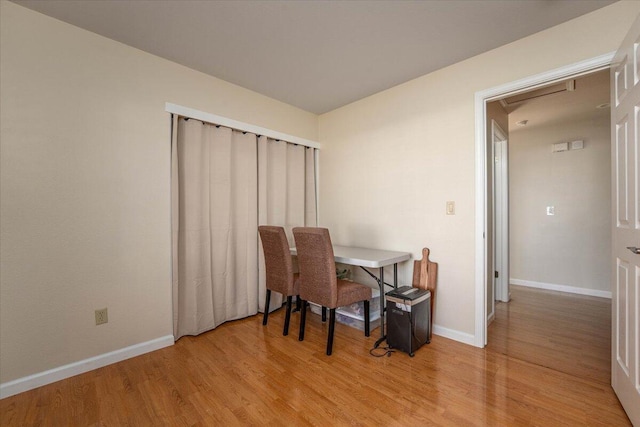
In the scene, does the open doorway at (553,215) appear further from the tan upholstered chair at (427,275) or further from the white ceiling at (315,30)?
the white ceiling at (315,30)

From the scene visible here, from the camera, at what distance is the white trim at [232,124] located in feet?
8.00

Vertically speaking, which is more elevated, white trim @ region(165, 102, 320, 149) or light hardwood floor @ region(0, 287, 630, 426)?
white trim @ region(165, 102, 320, 149)

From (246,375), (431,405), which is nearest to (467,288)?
(431,405)

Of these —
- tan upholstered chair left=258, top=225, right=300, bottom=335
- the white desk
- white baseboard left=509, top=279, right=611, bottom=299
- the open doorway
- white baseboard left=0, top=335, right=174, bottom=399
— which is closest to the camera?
white baseboard left=0, top=335, right=174, bottom=399

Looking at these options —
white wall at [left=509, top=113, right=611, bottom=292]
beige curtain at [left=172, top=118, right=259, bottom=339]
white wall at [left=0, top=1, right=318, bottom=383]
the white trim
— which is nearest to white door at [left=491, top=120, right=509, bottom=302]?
white wall at [left=509, top=113, right=611, bottom=292]

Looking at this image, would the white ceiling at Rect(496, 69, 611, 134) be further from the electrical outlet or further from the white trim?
the electrical outlet

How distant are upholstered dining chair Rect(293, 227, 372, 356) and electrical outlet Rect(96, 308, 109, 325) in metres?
1.45

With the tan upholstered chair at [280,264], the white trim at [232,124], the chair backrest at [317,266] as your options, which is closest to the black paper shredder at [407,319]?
the chair backrest at [317,266]

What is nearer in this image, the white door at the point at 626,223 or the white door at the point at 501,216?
the white door at the point at 626,223

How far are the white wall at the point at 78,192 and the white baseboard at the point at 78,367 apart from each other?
39mm

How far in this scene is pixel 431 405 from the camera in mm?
1620

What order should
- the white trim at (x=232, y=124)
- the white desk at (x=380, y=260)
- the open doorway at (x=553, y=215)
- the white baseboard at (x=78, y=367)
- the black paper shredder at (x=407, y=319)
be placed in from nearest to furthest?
the white baseboard at (x=78, y=367), the black paper shredder at (x=407, y=319), the white desk at (x=380, y=260), the white trim at (x=232, y=124), the open doorway at (x=553, y=215)

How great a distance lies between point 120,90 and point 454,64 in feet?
8.87

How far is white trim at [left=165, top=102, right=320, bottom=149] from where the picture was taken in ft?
8.00
